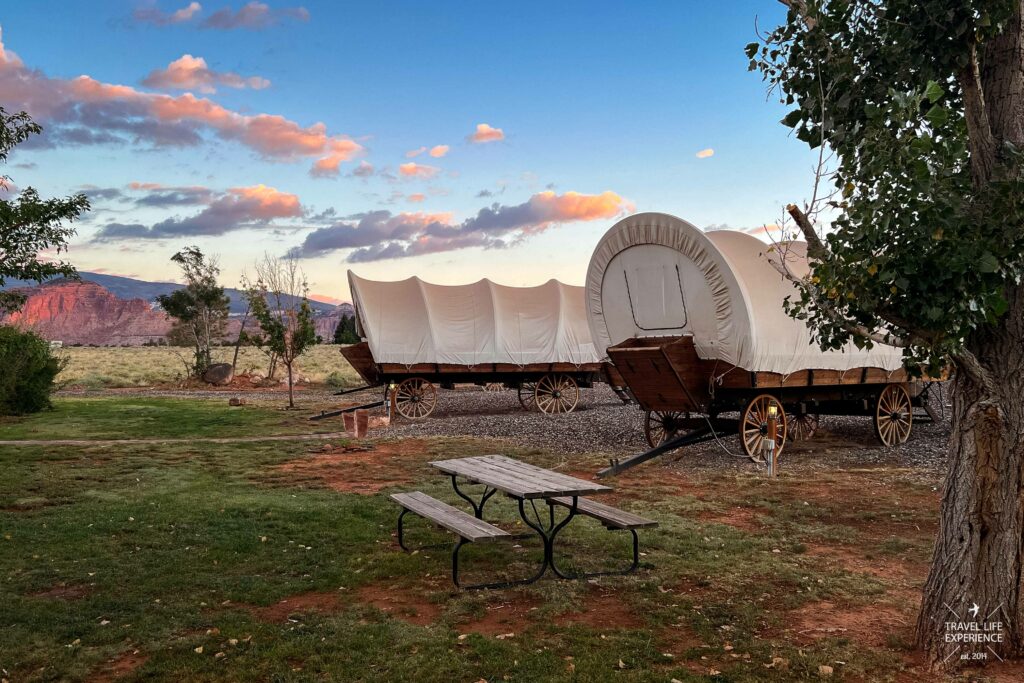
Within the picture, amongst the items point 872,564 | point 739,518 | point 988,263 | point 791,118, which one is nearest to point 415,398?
point 739,518

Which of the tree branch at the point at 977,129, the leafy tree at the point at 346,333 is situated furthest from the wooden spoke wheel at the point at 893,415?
the leafy tree at the point at 346,333

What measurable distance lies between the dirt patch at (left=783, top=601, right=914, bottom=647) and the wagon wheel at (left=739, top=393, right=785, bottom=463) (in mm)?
5524

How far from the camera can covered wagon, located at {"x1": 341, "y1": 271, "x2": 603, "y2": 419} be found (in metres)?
16.7

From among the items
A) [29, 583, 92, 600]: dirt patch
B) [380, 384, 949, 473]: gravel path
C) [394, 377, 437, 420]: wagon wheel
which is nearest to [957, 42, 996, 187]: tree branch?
[29, 583, 92, 600]: dirt patch

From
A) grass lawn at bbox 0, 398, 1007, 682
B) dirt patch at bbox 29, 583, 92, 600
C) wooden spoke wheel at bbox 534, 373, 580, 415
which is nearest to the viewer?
grass lawn at bbox 0, 398, 1007, 682

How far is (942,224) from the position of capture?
11.1 ft

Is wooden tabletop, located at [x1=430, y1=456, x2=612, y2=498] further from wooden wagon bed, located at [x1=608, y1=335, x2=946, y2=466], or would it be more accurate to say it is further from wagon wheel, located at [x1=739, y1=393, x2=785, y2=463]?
wagon wheel, located at [x1=739, y1=393, x2=785, y2=463]

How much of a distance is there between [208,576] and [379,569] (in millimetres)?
1287

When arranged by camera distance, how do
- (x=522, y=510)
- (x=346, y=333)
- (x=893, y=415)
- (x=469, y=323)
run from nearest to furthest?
(x=522, y=510) → (x=893, y=415) → (x=469, y=323) → (x=346, y=333)

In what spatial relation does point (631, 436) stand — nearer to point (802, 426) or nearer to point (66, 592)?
point (802, 426)

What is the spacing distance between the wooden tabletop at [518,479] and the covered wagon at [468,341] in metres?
9.84

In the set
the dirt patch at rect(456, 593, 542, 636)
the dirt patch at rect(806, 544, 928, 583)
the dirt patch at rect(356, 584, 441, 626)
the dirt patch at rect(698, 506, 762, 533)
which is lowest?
the dirt patch at rect(356, 584, 441, 626)

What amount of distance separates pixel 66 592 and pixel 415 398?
11.8 meters

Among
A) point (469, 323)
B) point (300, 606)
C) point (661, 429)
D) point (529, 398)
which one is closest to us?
point (300, 606)
